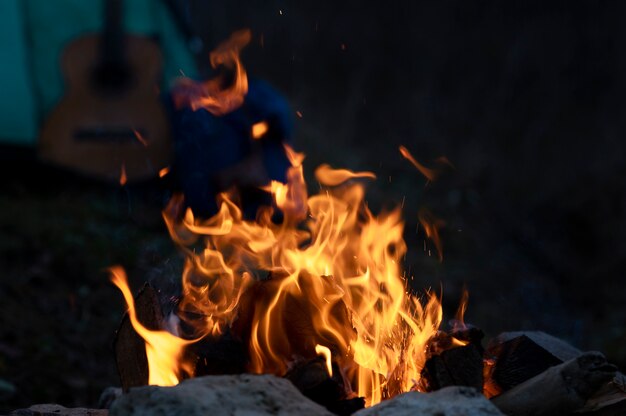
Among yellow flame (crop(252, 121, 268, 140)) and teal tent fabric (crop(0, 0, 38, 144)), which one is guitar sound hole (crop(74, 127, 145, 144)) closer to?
teal tent fabric (crop(0, 0, 38, 144))

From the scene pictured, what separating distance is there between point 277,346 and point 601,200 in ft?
26.0

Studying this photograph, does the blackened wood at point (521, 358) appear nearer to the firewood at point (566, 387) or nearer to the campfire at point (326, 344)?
the campfire at point (326, 344)

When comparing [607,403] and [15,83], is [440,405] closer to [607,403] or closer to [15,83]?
[607,403]

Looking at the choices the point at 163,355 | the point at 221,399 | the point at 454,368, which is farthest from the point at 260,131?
the point at 221,399

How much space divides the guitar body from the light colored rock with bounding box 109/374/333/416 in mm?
5351

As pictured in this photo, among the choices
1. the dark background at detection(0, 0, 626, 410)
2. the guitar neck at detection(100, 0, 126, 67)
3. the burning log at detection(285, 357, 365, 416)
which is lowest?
the dark background at detection(0, 0, 626, 410)

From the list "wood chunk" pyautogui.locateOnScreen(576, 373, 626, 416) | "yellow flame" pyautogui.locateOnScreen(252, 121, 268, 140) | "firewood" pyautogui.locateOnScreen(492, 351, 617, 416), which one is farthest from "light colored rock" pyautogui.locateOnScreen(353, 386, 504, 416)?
"yellow flame" pyautogui.locateOnScreen(252, 121, 268, 140)

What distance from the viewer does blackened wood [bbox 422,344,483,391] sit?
267 centimetres

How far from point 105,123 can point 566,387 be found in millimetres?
6003

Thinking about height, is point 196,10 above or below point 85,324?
above

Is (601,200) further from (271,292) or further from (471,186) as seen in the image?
(271,292)

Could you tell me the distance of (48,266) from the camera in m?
6.44

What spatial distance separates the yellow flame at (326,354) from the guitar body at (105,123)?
16.5 feet

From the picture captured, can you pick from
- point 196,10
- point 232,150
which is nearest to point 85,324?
point 232,150
